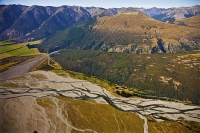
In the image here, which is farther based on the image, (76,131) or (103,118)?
(103,118)

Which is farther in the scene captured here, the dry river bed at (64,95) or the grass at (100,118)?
the grass at (100,118)

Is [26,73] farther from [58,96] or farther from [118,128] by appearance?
[118,128]

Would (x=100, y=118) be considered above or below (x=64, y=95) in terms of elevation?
below

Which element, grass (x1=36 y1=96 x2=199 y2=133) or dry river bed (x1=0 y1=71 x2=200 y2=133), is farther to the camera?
grass (x1=36 y1=96 x2=199 y2=133)

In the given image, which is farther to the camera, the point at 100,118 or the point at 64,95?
the point at 64,95

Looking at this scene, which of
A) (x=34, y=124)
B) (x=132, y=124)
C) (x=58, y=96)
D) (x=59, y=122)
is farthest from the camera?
(x=58, y=96)

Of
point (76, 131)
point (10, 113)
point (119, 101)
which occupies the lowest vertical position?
point (119, 101)

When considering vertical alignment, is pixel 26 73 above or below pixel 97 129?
above

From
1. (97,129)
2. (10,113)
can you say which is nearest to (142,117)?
(97,129)
